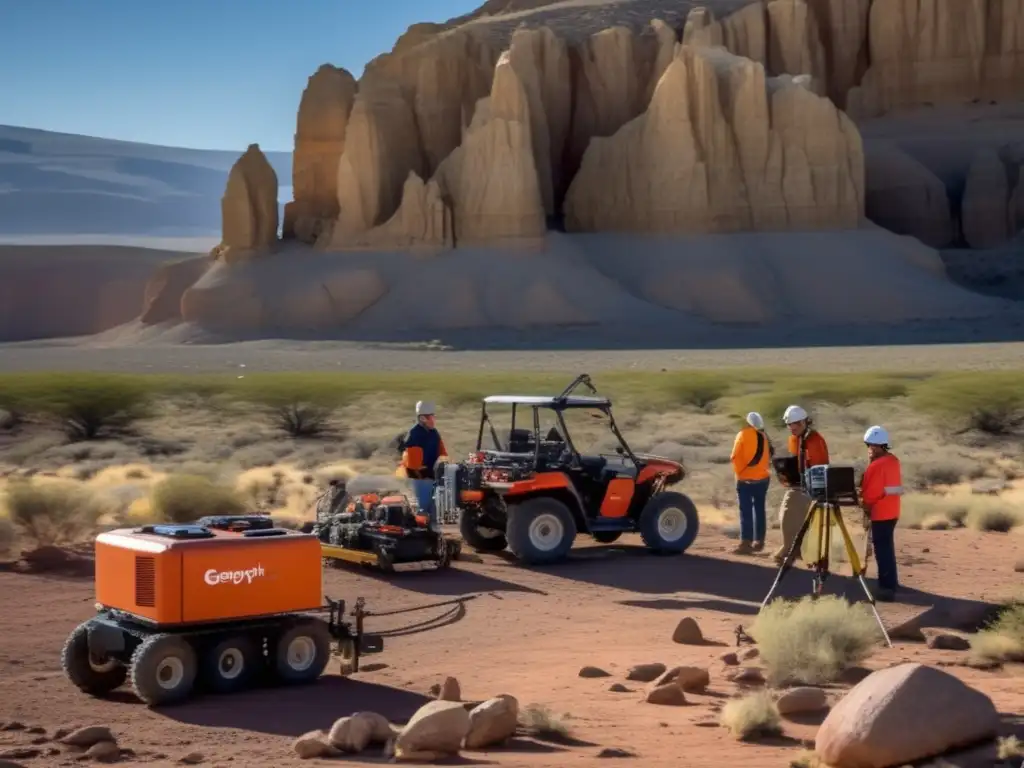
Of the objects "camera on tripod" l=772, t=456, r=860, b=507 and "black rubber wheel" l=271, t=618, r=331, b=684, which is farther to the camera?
"camera on tripod" l=772, t=456, r=860, b=507

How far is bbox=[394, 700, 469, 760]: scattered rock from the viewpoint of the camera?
9.87 metres

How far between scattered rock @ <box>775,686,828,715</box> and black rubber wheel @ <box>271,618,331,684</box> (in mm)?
3596

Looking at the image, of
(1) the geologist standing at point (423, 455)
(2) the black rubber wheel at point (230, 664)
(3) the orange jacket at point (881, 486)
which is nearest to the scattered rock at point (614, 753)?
(2) the black rubber wheel at point (230, 664)

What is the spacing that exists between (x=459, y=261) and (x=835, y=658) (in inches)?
2663

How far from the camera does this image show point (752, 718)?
1006 centimetres

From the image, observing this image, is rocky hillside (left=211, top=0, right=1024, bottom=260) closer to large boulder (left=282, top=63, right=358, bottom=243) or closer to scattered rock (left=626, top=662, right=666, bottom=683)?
large boulder (left=282, top=63, right=358, bottom=243)

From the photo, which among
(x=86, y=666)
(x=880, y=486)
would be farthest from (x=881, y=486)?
(x=86, y=666)

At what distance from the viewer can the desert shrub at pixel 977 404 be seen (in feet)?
128

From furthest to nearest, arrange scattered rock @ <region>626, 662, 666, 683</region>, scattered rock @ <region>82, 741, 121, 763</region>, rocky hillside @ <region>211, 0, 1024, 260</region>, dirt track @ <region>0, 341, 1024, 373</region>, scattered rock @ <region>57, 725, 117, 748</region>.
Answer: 1. rocky hillside @ <region>211, 0, 1024, 260</region>
2. dirt track @ <region>0, 341, 1024, 373</region>
3. scattered rock @ <region>626, 662, 666, 683</region>
4. scattered rock @ <region>57, 725, 117, 748</region>
5. scattered rock @ <region>82, 741, 121, 763</region>

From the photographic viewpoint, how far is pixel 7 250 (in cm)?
13575

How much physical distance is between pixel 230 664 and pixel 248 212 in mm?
72694

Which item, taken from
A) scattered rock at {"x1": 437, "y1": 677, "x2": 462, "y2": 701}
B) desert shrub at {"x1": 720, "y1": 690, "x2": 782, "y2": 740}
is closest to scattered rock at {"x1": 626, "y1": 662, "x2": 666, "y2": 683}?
scattered rock at {"x1": 437, "y1": 677, "x2": 462, "y2": 701}

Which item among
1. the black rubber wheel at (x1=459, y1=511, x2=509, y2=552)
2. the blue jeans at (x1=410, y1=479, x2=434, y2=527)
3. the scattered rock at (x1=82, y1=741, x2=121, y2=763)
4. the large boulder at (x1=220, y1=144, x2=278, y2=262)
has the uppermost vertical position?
the large boulder at (x1=220, y1=144, x2=278, y2=262)

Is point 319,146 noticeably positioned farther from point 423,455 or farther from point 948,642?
point 948,642
